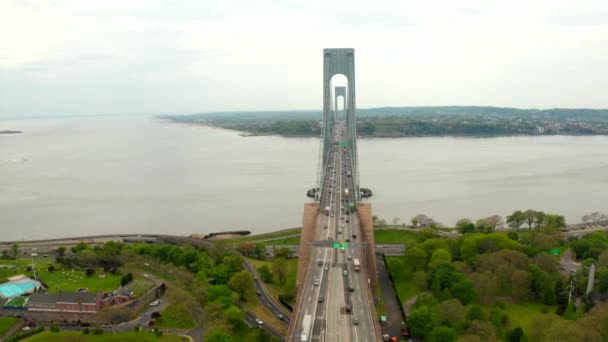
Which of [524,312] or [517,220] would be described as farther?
[517,220]

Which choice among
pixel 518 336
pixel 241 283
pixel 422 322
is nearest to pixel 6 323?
pixel 241 283

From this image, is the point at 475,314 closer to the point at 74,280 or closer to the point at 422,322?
the point at 422,322

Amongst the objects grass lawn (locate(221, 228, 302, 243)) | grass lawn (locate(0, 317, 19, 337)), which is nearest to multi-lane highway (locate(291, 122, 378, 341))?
grass lawn (locate(221, 228, 302, 243))

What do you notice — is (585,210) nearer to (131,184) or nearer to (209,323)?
(209,323)

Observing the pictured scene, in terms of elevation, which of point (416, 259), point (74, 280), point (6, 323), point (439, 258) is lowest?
point (6, 323)

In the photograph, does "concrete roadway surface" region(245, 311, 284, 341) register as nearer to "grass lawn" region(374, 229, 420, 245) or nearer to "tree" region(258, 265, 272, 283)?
"tree" region(258, 265, 272, 283)

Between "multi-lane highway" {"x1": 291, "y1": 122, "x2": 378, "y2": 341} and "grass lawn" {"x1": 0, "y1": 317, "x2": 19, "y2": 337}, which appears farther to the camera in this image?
"grass lawn" {"x1": 0, "y1": 317, "x2": 19, "y2": 337}
